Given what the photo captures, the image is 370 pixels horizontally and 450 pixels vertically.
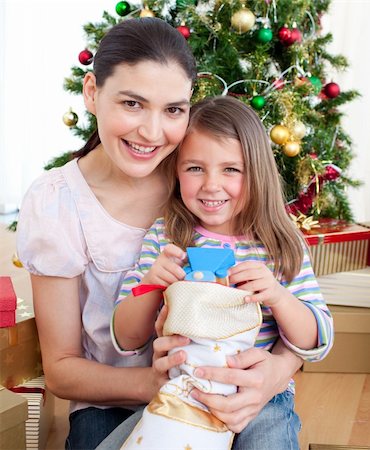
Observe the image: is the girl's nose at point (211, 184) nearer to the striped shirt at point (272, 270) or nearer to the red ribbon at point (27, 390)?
the striped shirt at point (272, 270)

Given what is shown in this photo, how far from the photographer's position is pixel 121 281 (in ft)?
4.20

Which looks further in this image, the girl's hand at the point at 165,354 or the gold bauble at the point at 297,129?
the gold bauble at the point at 297,129

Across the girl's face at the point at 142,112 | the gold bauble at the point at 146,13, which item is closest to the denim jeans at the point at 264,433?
the girl's face at the point at 142,112

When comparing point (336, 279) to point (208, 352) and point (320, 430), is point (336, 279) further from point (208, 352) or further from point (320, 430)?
Result: point (208, 352)

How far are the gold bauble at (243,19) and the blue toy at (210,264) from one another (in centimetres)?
111

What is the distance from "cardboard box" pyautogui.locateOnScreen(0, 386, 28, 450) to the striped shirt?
0.27m

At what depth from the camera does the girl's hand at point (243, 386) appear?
98 cm

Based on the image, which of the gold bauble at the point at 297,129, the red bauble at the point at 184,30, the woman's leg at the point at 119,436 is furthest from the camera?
the gold bauble at the point at 297,129

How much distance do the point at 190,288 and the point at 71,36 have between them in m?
3.24

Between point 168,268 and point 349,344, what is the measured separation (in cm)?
120

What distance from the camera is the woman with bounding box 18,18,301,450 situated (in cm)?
112

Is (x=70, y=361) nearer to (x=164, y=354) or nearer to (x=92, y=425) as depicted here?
(x=92, y=425)

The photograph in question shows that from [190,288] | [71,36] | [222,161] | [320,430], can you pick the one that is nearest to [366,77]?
[71,36]

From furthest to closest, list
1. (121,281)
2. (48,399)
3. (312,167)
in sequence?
(312,167), (48,399), (121,281)
